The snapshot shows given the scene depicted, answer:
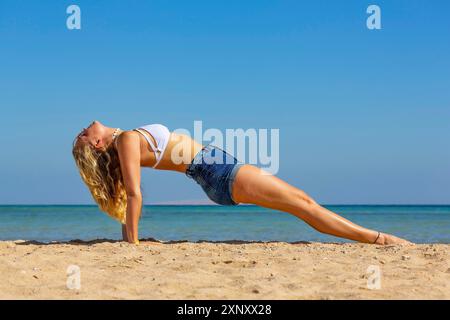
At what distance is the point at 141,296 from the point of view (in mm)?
3432

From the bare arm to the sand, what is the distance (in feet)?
0.70

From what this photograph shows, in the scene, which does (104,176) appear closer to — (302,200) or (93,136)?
(93,136)

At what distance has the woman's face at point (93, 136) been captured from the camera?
562 centimetres

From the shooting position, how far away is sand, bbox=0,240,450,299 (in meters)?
3.51

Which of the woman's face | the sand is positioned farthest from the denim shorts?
the woman's face

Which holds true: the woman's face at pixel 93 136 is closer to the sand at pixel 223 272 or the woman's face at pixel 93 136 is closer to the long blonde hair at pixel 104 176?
the long blonde hair at pixel 104 176

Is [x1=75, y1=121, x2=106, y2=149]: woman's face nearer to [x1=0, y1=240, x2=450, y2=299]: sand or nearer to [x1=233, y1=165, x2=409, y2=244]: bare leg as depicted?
[x1=0, y1=240, x2=450, y2=299]: sand

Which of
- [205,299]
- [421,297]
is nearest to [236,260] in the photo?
[205,299]

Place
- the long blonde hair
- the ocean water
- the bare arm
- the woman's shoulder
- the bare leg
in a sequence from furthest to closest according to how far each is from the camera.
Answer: the ocean water, the long blonde hair, the bare leg, the woman's shoulder, the bare arm

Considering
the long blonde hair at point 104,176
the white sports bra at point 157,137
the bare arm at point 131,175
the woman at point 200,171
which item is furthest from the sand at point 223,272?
the white sports bra at point 157,137

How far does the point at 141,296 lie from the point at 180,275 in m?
0.58

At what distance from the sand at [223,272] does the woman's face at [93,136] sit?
3.23 feet
